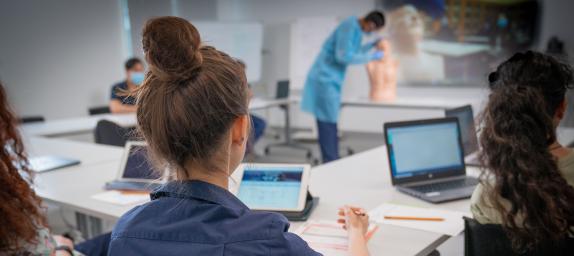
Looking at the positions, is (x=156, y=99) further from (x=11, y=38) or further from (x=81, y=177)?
(x=11, y=38)

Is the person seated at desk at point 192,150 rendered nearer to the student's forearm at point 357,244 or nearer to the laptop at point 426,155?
the student's forearm at point 357,244

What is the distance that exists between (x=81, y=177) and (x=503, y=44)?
425 cm

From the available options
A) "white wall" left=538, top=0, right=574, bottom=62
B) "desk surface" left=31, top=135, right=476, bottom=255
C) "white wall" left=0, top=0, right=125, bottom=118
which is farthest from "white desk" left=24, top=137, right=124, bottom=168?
"white wall" left=538, top=0, right=574, bottom=62

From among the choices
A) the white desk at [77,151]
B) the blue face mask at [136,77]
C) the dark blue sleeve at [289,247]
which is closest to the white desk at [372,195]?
the dark blue sleeve at [289,247]

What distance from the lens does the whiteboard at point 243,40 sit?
5.49 meters

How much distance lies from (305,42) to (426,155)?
167 inches

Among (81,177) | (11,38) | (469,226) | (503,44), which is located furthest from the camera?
(503,44)

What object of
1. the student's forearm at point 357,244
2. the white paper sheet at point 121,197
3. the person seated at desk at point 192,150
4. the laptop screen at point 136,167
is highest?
the person seated at desk at point 192,150

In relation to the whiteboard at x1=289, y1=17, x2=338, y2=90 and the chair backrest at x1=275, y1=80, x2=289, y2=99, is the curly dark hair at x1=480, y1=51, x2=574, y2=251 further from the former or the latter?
the whiteboard at x1=289, y1=17, x2=338, y2=90

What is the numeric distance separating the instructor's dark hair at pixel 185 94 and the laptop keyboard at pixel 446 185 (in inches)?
43.5

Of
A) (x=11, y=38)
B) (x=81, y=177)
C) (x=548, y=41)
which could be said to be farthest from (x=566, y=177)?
(x=11, y=38)

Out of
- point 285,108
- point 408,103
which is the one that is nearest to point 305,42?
point 285,108

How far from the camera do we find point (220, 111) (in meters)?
0.77

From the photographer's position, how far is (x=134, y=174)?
1.91 meters
